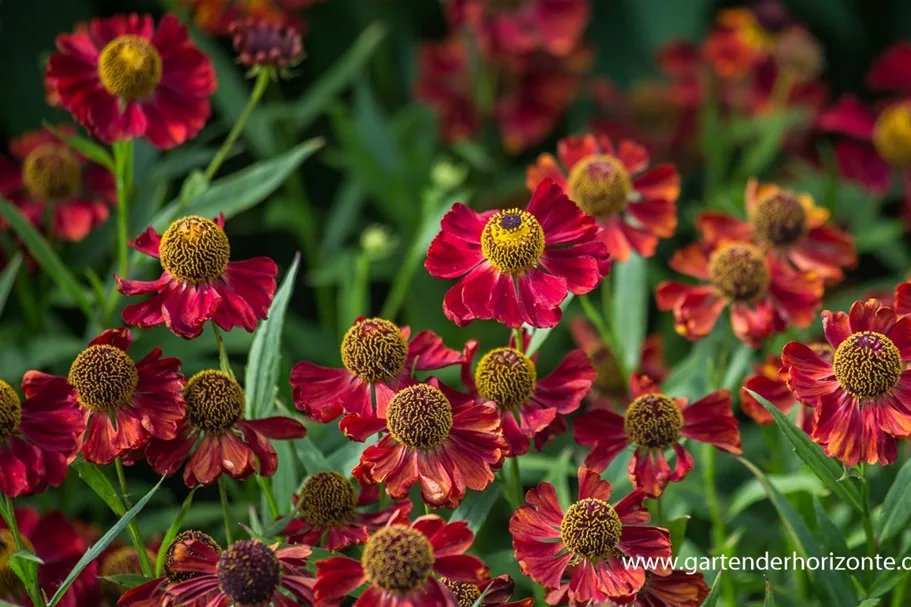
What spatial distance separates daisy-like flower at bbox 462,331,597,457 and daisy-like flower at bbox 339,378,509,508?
0.04 meters

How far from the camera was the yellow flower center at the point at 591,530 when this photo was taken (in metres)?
0.88

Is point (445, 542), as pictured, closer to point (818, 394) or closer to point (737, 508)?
point (818, 394)

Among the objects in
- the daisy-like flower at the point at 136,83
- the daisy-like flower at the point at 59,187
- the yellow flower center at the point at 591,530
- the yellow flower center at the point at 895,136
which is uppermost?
the daisy-like flower at the point at 136,83

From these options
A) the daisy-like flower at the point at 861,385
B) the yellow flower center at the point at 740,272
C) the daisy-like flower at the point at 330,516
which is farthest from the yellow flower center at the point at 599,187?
the daisy-like flower at the point at 330,516

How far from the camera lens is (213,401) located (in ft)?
3.07

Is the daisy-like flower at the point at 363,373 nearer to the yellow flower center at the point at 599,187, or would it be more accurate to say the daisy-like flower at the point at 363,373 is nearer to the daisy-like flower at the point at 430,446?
the daisy-like flower at the point at 430,446

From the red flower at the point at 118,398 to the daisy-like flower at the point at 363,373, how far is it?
11cm

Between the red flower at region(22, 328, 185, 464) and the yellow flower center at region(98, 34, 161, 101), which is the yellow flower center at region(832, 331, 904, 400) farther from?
the yellow flower center at region(98, 34, 161, 101)

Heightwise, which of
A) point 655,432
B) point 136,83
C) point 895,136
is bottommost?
point 895,136

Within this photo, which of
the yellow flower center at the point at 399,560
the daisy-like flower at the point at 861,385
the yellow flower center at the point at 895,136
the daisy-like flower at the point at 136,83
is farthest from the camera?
the yellow flower center at the point at 895,136

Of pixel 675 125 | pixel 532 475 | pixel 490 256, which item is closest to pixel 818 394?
pixel 490 256

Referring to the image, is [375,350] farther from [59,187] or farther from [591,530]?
[59,187]

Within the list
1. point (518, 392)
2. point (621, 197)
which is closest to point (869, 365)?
point (518, 392)

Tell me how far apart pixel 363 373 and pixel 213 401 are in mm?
129
